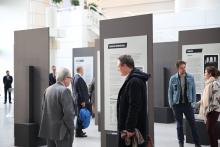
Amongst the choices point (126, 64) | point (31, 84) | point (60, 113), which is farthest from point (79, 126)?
point (126, 64)

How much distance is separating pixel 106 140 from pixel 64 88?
5.63 ft

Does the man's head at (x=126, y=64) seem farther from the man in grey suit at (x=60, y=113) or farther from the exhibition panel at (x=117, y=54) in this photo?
the exhibition panel at (x=117, y=54)

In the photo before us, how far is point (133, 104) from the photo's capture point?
152 inches

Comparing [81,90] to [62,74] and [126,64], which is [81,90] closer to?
[62,74]

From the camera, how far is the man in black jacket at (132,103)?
387 cm

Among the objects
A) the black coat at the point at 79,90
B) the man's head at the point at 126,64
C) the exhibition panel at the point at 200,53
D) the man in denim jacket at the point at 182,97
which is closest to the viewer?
the man's head at the point at 126,64

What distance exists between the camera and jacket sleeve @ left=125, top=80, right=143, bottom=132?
A: 3.86 meters

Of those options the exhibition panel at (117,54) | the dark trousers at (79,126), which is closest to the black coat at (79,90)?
the dark trousers at (79,126)

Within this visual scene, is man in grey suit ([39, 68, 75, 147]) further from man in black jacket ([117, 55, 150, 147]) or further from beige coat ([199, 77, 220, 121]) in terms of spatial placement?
beige coat ([199, 77, 220, 121])

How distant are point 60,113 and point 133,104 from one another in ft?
3.98

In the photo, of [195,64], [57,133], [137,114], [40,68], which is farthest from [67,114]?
[195,64]

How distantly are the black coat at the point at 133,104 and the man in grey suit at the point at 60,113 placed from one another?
0.85 m

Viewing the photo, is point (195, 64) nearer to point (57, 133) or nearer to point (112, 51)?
point (112, 51)

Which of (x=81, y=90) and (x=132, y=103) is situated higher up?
(x=132, y=103)
